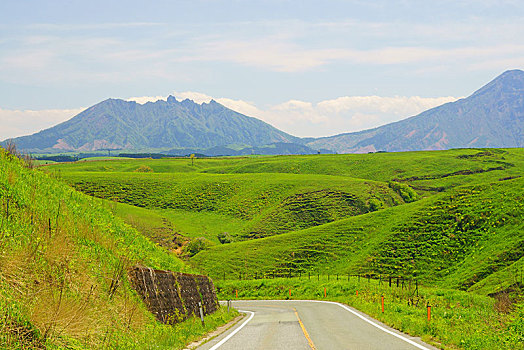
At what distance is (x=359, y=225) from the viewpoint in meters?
80.4

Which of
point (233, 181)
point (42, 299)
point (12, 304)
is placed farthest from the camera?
point (233, 181)

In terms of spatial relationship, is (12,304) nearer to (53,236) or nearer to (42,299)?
(42,299)

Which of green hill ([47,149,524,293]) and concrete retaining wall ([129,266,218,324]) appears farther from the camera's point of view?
green hill ([47,149,524,293])

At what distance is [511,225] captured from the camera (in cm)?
5769

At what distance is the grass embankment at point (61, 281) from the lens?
1008 cm

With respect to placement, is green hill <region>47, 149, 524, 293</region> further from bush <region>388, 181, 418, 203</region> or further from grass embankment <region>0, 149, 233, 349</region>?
grass embankment <region>0, 149, 233, 349</region>

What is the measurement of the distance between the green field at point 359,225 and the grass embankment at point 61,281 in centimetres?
790

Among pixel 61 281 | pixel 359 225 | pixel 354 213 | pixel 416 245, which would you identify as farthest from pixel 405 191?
pixel 61 281

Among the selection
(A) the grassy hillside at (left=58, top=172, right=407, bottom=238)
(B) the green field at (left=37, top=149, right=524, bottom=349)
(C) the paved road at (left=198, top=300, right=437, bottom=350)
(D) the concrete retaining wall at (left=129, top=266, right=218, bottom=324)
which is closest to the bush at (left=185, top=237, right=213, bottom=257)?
(B) the green field at (left=37, top=149, right=524, bottom=349)

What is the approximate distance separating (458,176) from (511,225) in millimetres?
86251

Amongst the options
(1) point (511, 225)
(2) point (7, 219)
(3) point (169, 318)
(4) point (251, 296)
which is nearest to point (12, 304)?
(2) point (7, 219)

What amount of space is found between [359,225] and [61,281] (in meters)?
71.4

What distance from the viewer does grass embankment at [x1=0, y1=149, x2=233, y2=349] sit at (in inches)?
397

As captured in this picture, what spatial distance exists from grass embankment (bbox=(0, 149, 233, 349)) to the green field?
790cm
